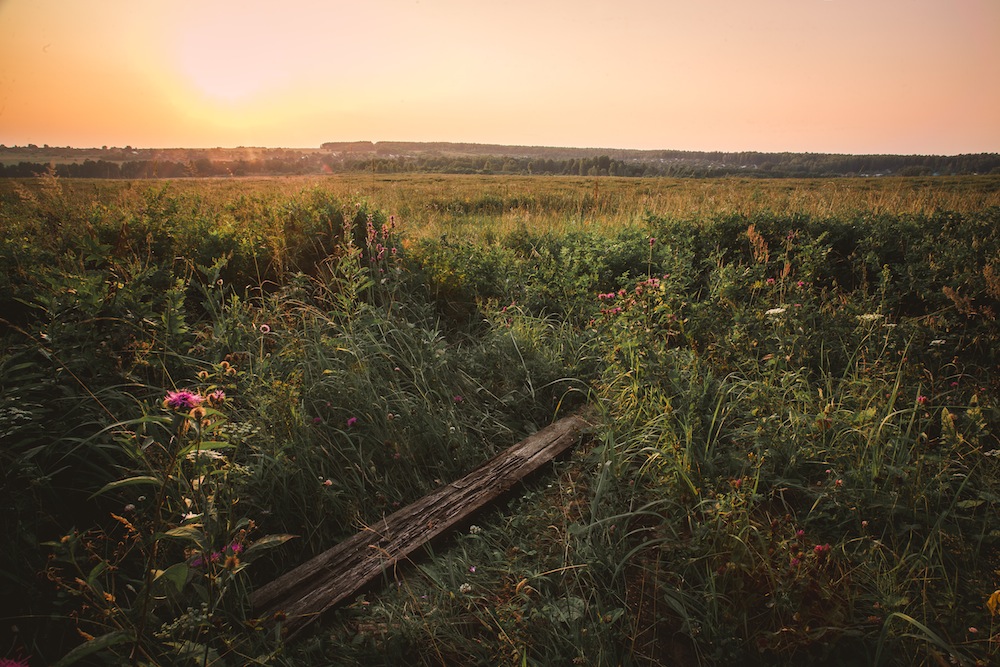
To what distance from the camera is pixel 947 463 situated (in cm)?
229

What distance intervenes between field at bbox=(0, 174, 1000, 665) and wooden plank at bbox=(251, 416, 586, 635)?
75mm

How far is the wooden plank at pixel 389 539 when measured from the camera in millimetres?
1859

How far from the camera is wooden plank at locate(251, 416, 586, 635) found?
186 cm

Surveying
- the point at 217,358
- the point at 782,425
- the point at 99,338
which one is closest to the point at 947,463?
the point at 782,425

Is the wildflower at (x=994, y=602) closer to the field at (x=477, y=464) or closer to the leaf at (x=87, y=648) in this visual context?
the field at (x=477, y=464)

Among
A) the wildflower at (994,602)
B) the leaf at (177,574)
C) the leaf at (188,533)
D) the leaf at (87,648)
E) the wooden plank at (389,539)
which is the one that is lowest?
the wooden plank at (389,539)

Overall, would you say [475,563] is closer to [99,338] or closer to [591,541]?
[591,541]

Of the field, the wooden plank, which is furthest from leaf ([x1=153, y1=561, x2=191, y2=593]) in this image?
the wooden plank

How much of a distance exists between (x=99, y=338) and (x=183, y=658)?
2100mm

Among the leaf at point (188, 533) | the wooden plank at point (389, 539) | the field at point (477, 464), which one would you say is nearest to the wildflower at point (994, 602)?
the field at point (477, 464)

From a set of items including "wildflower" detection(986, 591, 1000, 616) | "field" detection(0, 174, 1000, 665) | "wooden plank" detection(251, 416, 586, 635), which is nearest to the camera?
"wildflower" detection(986, 591, 1000, 616)

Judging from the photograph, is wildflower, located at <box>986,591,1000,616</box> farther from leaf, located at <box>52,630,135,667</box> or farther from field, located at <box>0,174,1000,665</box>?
leaf, located at <box>52,630,135,667</box>

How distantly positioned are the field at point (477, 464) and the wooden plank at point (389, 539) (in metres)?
0.07

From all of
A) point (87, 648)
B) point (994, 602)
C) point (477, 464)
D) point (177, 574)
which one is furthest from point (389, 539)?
point (994, 602)
